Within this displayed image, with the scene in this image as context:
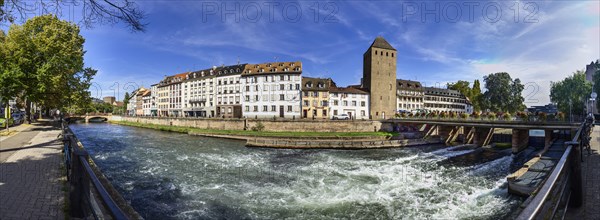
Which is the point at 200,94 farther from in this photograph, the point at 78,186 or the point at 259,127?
the point at 78,186

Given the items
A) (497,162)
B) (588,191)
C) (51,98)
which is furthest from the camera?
(51,98)

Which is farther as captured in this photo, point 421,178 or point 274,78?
point 274,78

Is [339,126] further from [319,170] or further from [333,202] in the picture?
[333,202]

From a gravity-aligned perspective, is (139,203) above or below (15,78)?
below

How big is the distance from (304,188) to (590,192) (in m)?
11.0

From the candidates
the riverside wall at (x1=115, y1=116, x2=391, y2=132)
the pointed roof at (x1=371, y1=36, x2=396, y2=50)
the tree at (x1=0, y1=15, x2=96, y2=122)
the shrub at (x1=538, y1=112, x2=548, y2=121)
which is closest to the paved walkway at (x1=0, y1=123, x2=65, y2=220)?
the tree at (x1=0, y1=15, x2=96, y2=122)

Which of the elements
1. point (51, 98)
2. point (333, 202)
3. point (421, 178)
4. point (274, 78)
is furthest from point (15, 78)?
point (274, 78)

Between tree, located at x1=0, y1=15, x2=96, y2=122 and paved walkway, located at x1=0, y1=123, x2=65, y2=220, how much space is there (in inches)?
635

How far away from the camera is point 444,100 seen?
293 feet

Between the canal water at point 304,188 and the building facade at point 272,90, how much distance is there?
35108 millimetres

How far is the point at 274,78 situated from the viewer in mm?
59375

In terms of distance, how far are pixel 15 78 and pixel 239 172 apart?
22740 mm

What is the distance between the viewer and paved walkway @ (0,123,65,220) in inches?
227

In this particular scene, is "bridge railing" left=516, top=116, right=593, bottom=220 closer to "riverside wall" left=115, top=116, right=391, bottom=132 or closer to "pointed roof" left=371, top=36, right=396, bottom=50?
"riverside wall" left=115, top=116, right=391, bottom=132
